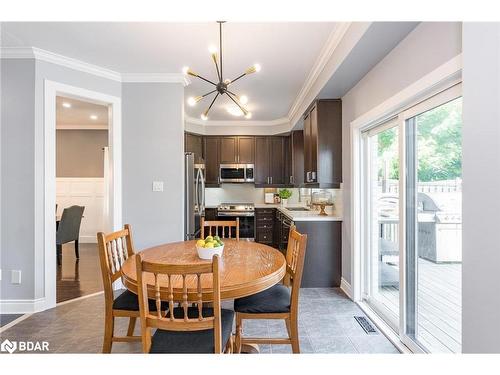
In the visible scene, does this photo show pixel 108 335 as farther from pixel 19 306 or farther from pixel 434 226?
pixel 434 226

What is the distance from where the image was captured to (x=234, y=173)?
18.9 feet

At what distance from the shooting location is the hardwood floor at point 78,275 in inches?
132

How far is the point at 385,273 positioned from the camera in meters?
2.83

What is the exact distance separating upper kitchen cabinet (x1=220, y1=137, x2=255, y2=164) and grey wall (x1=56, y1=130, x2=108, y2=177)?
106 inches

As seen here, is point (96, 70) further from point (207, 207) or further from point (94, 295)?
point (207, 207)

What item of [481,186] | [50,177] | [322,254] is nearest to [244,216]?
[322,254]

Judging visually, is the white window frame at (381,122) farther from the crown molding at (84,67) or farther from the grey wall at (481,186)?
the crown molding at (84,67)

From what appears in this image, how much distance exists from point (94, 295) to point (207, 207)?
2843mm

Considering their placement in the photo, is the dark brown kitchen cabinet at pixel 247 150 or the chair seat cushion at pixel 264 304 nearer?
the chair seat cushion at pixel 264 304

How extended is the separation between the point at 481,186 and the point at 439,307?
54.4 inches

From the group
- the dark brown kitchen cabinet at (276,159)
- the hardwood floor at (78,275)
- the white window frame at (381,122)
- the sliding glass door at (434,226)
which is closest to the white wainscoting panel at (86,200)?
the hardwood floor at (78,275)

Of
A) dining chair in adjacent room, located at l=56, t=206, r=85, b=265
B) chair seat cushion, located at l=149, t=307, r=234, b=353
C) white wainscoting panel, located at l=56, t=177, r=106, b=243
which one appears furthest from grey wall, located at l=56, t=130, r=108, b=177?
chair seat cushion, located at l=149, t=307, r=234, b=353

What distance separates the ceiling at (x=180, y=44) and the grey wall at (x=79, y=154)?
3453 millimetres
